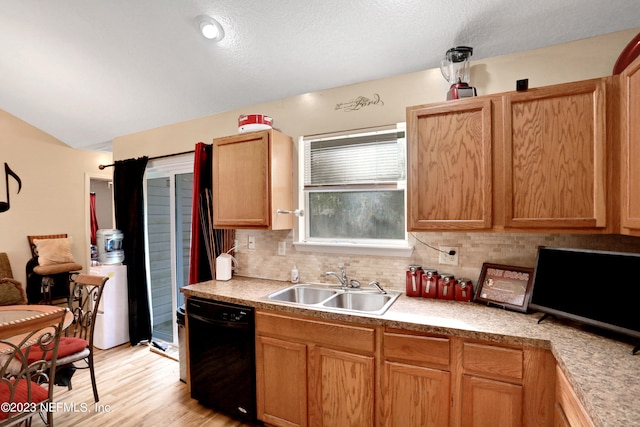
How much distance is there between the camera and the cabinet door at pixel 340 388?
1760 mm

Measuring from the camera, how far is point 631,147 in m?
1.35

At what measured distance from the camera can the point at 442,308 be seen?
1.86m

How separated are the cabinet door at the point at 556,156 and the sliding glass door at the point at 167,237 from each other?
306cm

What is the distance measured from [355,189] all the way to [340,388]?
1.41m

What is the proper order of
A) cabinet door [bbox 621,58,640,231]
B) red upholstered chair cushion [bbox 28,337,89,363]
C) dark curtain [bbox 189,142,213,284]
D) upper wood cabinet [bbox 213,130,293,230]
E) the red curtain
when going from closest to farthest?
cabinet door [bbox 621,58,640,231]
red upholstered chair cushion [bbox 28,337,89,363]
upper wood cabinet [bbox 213,130,293,230]
dark curtain [bbox 189,142,213,284]
the red curtain

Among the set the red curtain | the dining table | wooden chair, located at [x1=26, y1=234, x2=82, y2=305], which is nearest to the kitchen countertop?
the dining table

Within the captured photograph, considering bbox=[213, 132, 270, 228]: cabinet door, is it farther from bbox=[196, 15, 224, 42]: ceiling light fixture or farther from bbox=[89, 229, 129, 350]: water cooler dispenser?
bbox=[89, 229, 129, 350]: water cooler dispenser

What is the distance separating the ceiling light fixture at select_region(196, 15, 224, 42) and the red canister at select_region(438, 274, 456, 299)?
227cm

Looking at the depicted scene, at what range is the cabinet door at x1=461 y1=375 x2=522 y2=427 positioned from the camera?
1.44m

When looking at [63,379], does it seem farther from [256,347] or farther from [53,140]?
[53,140]

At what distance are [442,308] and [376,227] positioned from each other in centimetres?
81

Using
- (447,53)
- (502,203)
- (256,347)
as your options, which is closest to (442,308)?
(502,203)

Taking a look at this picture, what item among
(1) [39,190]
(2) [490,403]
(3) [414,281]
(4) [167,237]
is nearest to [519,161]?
(3) [414,281]

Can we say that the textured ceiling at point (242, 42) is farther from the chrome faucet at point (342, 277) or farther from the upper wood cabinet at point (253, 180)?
the chrome faucet at point (342, 277)
